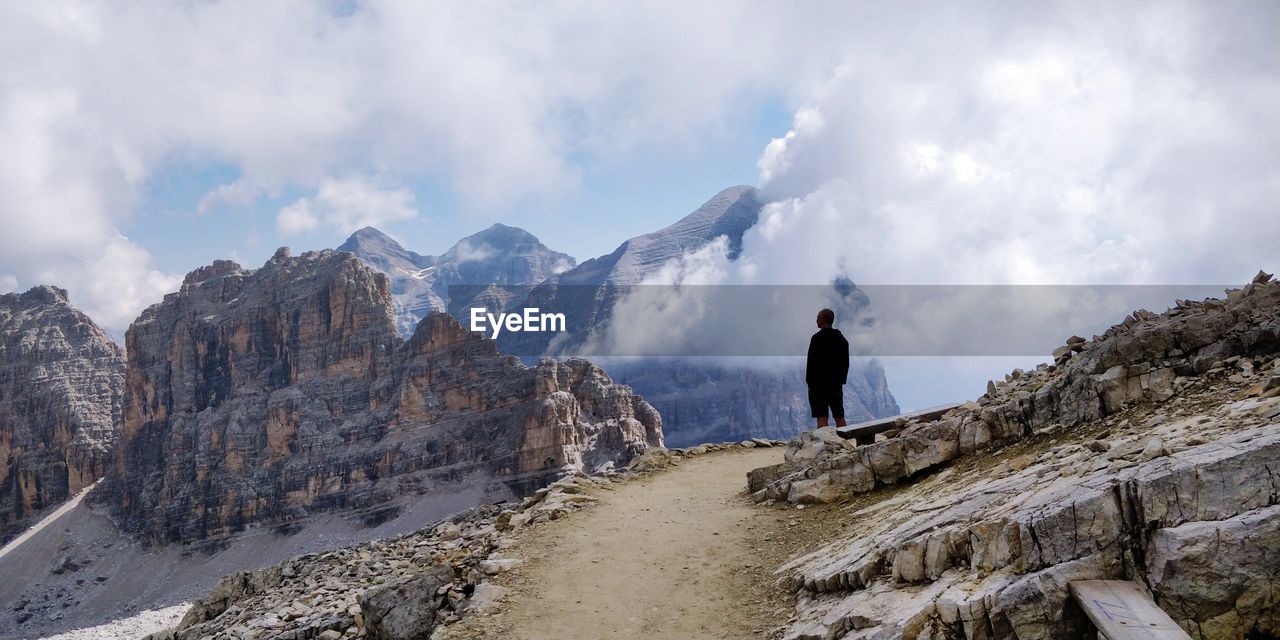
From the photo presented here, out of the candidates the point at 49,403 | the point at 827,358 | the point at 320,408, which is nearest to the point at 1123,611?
the point at 827,358

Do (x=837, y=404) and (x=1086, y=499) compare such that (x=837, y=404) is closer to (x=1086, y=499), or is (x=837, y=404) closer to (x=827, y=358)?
(x=827, y=358)

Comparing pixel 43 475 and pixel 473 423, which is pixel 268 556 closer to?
pixel 473 423

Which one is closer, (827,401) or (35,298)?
(827,401)

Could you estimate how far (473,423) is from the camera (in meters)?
159

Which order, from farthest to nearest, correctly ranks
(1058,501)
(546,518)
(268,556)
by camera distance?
(268,556)
(546,518)
(1058,501)

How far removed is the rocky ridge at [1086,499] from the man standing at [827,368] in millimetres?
4098

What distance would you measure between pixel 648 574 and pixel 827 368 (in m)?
7.92

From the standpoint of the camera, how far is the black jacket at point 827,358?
18828mm

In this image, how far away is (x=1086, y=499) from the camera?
7848 mm

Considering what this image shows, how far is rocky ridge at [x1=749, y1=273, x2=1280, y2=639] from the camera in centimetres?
702

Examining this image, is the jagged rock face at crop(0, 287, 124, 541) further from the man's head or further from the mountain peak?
the man's head

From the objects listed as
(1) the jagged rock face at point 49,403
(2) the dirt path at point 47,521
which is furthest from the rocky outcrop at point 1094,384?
(1) the jagged rock face at point 49,403

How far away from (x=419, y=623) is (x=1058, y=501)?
9724mm

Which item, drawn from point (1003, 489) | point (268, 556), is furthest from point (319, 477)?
point (1003, 489)
